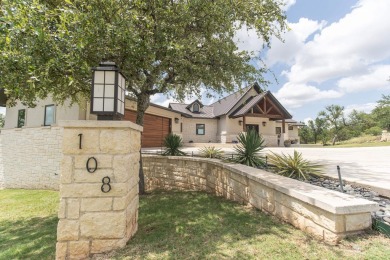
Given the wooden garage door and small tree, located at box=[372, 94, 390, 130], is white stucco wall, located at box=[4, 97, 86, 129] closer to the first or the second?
the wooden garage door

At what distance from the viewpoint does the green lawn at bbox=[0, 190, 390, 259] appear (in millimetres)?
2760

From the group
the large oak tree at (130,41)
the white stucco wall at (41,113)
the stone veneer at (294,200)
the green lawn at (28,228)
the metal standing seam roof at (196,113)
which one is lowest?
the green lawn at (28,228)

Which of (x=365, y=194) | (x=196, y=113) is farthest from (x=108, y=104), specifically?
(x=196, y=113)

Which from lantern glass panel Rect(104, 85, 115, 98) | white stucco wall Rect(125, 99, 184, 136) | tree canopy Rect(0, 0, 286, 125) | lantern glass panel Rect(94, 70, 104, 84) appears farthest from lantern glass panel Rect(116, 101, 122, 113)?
white stucco wall Rect(125, 99, 184, 136)

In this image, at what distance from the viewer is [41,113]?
1146 centimetres

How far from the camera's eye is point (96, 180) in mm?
3094

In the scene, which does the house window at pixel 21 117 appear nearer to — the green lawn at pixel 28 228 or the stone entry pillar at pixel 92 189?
the green lawn at pixel 28 228

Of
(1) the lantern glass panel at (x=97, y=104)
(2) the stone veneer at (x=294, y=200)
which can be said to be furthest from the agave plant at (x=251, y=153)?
(1) the lantern glass panel at (x=97, y=104)

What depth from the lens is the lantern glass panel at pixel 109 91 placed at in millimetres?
3416

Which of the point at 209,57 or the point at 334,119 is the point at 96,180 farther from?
the point at 334,119

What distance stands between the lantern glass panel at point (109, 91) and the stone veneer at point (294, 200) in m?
3.29

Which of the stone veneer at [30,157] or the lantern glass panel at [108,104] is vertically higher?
the lantern glass panel at [108,104]

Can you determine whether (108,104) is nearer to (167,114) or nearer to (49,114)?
(49,114)

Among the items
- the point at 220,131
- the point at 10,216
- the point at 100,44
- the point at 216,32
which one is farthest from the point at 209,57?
the point at 220,131
